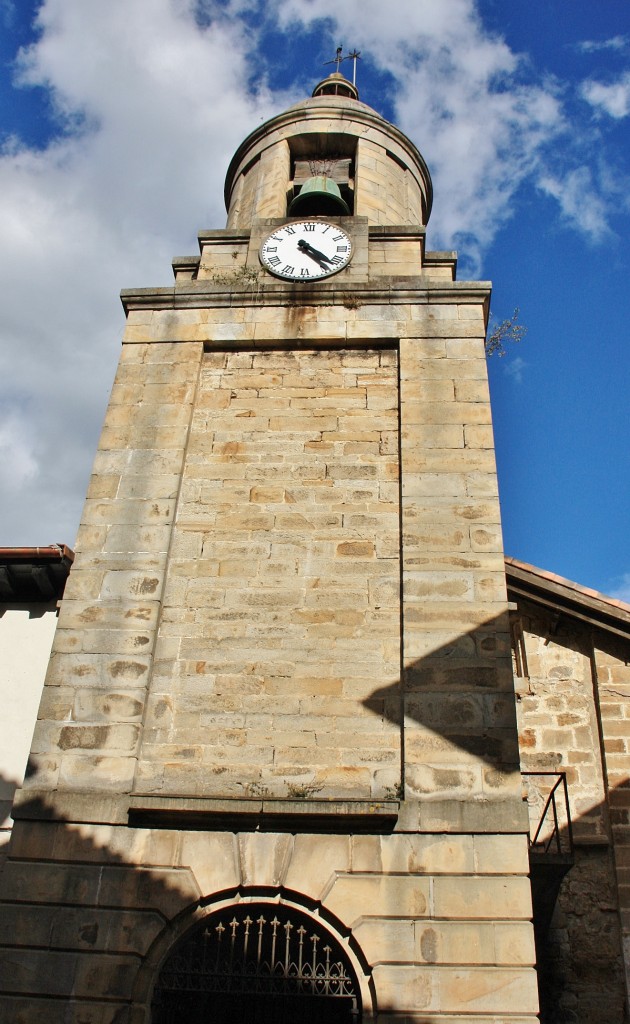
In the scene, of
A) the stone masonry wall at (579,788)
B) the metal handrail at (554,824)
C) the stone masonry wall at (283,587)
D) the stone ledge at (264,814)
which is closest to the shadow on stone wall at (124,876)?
the stone ledge at (264,814)

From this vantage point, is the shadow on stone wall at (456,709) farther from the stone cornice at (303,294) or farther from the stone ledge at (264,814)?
the stone cornice at (303,294)

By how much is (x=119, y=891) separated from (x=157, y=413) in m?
4.29

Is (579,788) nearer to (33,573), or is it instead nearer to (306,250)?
(33,573)

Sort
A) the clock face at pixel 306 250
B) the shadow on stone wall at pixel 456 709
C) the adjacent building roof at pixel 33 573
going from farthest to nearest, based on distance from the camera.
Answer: the clock face at pixel 306 250
the adjacent building roof at pixel 33 573
the shadow on stone wall at pixel 456 709

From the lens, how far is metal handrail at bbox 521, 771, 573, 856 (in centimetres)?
830

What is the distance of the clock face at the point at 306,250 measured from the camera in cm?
980

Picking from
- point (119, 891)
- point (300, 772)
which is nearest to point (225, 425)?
point (300, 772)

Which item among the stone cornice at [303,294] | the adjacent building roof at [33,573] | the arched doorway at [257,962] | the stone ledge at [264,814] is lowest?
the arched doorway at [257,962]

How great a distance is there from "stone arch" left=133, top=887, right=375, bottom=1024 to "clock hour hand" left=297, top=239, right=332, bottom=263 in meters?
6.48

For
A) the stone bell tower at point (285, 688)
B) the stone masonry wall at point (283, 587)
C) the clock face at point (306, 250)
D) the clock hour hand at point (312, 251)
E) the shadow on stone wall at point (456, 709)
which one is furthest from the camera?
the clock hour hand at point (312, 251)

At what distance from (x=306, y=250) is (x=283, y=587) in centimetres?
429

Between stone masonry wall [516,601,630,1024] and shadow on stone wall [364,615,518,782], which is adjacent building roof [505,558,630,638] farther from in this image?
shadow on stone wall [364,615,518,782]

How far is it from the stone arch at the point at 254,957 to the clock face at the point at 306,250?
6.25 m

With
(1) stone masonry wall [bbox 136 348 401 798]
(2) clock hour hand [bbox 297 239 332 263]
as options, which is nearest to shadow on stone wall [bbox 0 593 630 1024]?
(1) stone masonry wall [bbox 136 348 401 798]
